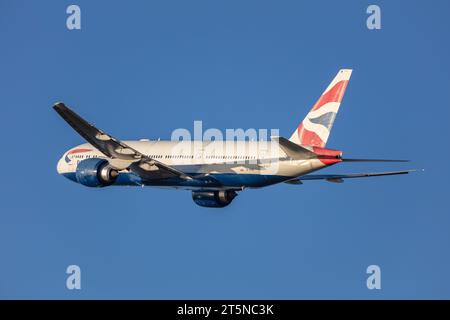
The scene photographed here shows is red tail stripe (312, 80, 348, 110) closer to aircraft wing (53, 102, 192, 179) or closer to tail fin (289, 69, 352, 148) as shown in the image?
tail fin (289, 69, 352, 148)

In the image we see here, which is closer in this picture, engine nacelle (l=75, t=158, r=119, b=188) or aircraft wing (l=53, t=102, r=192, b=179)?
aircraft wing (l=53, t=102, r=192, b=179)

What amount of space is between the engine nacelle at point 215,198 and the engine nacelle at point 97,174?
25.6 ft

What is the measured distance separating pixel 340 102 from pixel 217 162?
10.1 meters

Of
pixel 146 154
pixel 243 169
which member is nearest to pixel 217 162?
pixel 243 169

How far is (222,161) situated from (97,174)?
30.4ft

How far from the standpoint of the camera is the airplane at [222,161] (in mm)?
68500

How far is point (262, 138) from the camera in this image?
7388 centimetres

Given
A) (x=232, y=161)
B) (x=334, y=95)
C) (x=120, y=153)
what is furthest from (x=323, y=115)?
(x=120, y=153)

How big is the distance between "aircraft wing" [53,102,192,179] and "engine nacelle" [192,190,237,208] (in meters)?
4.44

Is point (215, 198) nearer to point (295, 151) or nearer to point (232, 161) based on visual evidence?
point (232, 161)

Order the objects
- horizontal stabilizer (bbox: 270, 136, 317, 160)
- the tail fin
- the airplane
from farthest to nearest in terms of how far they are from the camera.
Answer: the tail fin, the airplane, horizontal stabilizer (bbox: 270, 136, 317, 160)

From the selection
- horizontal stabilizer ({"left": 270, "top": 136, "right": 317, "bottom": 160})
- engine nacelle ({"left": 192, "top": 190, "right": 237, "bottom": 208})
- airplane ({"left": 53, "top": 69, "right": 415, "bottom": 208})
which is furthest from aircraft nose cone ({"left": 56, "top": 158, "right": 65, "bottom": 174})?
horizontal stabilizer ({"left": 270, "top": 136, "right": 317, "bottom": 160})

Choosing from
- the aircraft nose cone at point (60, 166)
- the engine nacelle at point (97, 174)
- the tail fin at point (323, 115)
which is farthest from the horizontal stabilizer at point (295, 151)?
the aircraft nose cone at point (60, 166)

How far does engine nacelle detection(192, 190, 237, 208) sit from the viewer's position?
7625cm
